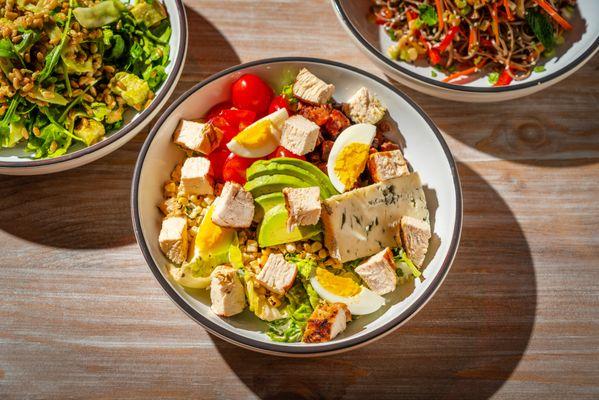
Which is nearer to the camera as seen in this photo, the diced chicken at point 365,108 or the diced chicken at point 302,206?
the diced chicken at point 302,206

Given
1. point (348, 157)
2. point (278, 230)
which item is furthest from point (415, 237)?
point (278, 230)

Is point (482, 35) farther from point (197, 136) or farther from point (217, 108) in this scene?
point (197, 136)

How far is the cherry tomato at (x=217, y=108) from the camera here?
7.95 ft

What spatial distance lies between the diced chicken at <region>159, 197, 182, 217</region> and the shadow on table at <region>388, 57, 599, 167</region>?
1171 millimetres

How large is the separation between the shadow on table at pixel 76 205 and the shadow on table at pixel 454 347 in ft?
2.22

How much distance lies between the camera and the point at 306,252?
Result: 2229 mm

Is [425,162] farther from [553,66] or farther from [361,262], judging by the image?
[553,66]

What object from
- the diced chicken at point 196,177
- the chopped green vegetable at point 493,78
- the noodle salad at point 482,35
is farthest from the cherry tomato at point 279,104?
the chopped green vegetable at point 493,78

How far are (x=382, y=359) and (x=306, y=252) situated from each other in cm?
57

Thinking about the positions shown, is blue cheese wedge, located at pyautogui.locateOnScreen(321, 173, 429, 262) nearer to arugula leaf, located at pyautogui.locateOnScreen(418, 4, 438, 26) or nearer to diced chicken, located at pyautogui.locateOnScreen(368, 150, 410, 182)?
diced chicken, located at pyautogui.locateOnScreen(368, 150, 410, 182)

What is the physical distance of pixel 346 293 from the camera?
218 cm

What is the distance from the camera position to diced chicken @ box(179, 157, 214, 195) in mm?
2207

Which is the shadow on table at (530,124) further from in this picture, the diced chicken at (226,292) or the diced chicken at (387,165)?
the diced chicken at (226,292)

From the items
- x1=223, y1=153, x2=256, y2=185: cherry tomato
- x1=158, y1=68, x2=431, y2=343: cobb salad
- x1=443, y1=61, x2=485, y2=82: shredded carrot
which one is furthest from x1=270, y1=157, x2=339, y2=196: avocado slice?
x1=443, y1=61, x2=485, y2=82: shredded carrot
